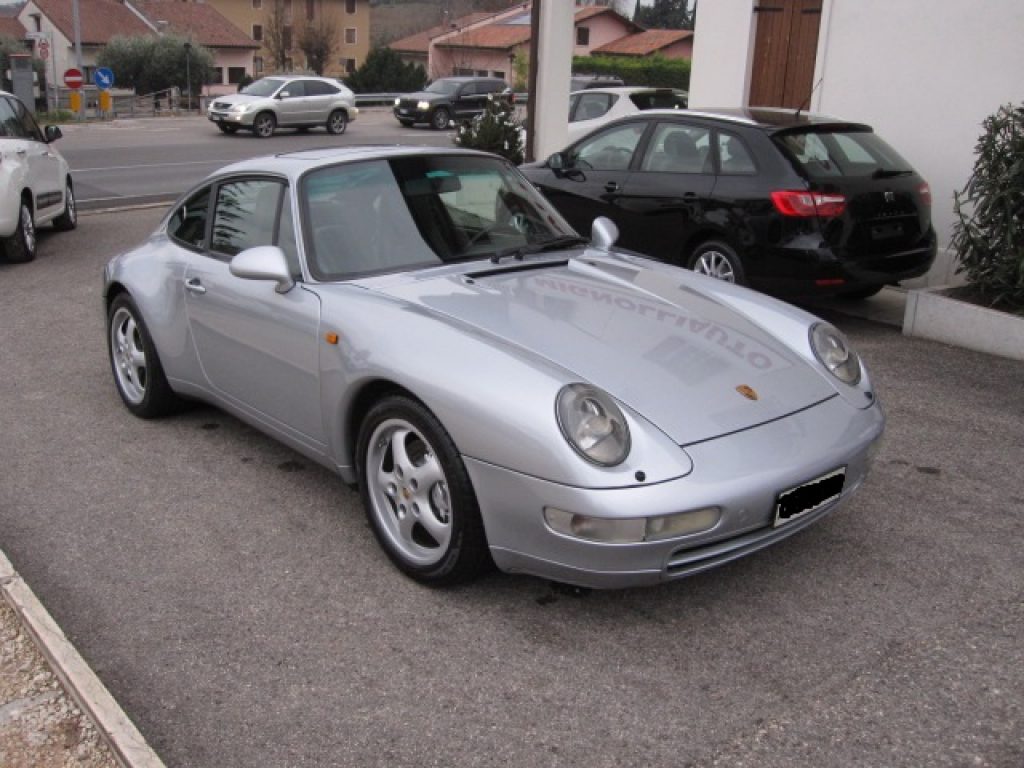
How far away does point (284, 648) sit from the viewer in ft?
11.5

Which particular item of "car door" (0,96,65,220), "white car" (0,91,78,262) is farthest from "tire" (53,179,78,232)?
"car door" (0,96,65,220)

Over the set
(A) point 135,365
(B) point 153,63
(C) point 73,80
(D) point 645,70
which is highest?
(D) point 645,70

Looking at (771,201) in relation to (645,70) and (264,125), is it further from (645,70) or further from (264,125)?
(645,70)

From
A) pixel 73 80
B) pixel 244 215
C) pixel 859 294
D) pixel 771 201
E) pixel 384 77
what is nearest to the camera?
pixel 244 215

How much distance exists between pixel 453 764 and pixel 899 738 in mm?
1255

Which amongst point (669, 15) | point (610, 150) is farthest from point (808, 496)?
point (669, 15)

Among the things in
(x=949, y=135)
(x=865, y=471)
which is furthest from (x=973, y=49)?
(x=865, y=471)

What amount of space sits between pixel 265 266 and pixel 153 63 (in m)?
56.2

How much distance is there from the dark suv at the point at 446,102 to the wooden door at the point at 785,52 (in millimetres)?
23204

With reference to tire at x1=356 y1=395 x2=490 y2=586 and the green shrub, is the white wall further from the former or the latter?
the green shrub

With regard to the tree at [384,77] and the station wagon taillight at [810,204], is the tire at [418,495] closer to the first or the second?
the station wagon taillight at [810,204]

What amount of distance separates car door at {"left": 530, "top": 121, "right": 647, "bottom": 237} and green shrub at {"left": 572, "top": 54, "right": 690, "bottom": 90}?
4617 centimetres

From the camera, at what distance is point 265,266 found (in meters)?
4.27

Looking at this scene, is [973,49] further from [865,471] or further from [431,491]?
[431,491]
